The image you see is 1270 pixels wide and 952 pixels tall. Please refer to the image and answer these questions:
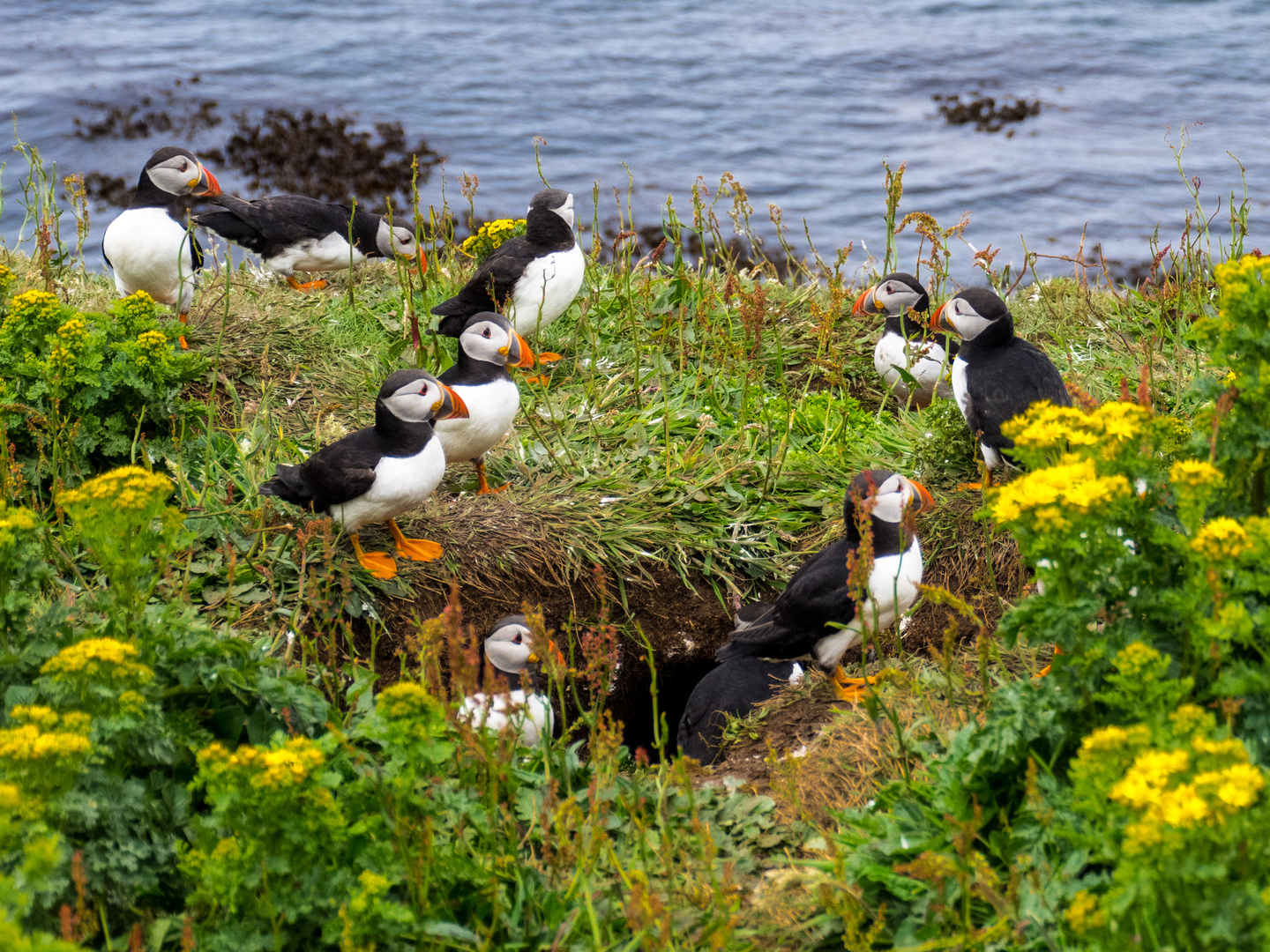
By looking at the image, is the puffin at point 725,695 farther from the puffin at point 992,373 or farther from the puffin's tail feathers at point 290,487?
the puffin's tail feathers at point 290,487

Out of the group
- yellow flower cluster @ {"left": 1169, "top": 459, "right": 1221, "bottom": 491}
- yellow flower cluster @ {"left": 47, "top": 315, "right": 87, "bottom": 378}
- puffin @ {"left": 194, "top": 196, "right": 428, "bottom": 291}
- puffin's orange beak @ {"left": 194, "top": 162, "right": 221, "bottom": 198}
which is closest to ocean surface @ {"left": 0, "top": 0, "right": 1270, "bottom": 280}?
puffin @ {"left": 194, "top": 196, "right": 428, "bottom": 291}

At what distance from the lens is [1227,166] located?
14.0 m

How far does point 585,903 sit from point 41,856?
1090 millimetres

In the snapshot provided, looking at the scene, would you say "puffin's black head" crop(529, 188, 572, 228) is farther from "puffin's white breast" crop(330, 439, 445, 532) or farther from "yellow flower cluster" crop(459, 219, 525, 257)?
"puffin's white breast" crop(330, 439, 445, 532)

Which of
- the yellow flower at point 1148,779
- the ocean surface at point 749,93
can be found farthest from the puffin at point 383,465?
the ocean surface at point 749,93

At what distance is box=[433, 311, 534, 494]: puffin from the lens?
4.52 m

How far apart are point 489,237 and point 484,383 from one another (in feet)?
6.06

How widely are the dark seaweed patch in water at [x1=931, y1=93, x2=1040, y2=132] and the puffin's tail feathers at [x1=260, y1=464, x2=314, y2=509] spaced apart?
45.5 feet

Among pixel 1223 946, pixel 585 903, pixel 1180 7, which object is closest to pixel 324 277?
pixel 585 903

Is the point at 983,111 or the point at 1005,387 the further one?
the point at 983,111

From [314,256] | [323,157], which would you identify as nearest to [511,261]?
[314,256]

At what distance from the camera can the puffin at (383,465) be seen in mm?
3941

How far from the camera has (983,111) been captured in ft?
52.9

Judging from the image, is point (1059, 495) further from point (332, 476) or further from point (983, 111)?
point (983, 111)
